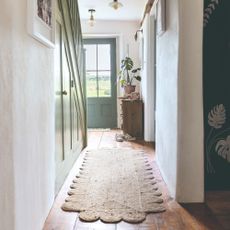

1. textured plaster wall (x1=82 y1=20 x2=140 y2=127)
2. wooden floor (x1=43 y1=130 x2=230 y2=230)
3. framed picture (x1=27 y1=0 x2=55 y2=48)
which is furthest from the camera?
textured plaster wall (x1=82 y1=20 x2=140 y2=127)

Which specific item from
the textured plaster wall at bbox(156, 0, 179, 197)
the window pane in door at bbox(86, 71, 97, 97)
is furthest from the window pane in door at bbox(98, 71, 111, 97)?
the textured plaster wall at bbox(156, 0, 179, 197)

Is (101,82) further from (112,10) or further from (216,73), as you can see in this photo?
(216,73)

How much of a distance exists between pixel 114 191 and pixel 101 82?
452cm

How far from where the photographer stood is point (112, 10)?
5977 mm

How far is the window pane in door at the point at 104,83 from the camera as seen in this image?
7.07m

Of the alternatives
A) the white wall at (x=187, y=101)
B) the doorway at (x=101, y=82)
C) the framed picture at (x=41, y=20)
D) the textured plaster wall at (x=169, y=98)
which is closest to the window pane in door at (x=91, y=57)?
the doorway at (x=101, y=82)

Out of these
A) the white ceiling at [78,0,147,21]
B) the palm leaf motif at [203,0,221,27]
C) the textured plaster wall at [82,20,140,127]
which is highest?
the white ceiling at [78,0,147,21]

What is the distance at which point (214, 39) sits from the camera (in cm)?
271

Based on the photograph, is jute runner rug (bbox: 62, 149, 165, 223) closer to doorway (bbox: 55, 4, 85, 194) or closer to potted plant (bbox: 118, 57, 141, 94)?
doorway (bbox: 55, 4, 85, 194)

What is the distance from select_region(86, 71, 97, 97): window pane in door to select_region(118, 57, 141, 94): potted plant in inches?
23.0

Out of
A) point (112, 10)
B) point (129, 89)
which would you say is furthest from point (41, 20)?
point (129, 89)

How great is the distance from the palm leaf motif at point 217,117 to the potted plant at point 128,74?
143 inches

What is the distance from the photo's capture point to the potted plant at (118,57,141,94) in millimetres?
6314

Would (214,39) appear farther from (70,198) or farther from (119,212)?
(70,198)
